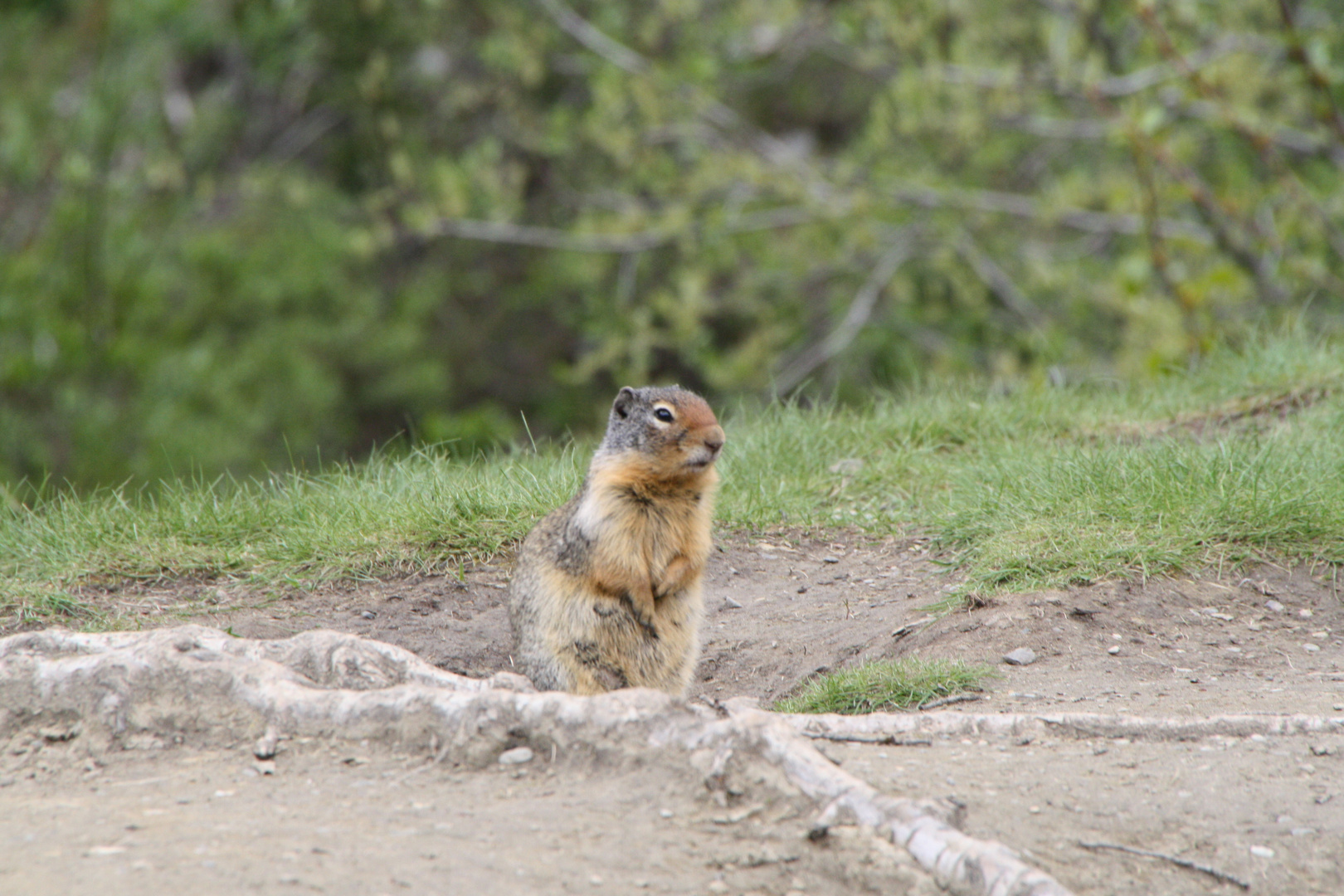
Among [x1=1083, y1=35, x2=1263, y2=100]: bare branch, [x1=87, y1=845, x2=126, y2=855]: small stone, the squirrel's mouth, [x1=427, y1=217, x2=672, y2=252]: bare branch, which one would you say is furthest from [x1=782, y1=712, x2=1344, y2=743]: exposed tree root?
[x1=427, y1=217, x2=672, y2=252]: bare branch

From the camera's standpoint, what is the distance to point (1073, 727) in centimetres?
334

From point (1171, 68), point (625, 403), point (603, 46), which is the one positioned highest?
point (603, 46)

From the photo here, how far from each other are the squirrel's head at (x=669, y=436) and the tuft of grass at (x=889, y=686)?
2.45ft

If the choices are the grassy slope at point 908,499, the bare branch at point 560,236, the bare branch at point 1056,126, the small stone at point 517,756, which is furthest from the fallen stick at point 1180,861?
the bare branch at point 560,236

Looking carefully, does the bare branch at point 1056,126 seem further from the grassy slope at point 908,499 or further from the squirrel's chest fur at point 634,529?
the squirrel's chest fur at point 634,529

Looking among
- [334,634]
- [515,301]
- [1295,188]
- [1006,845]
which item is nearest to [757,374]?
[1295,188]

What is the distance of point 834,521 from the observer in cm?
560

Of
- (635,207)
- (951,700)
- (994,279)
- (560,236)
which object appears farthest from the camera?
(560,236)

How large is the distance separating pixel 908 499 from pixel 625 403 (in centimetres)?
187

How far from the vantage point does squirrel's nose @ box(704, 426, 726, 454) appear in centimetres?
404

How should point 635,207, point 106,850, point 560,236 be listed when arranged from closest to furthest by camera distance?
point 106,850 → point 635,207 → point 560,236

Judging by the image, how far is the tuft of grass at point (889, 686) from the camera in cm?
389

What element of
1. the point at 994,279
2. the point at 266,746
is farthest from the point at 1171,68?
A: the point at 266,746

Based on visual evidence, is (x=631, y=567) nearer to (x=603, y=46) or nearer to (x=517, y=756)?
(x=517, y=756)
